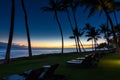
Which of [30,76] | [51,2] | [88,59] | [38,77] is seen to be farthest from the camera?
[51,2]

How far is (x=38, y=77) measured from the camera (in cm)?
812

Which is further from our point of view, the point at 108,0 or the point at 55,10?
the point at 55,10

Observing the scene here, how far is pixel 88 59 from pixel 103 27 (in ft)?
168

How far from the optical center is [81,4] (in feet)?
98.4

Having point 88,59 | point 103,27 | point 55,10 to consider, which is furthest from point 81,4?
point 103,27

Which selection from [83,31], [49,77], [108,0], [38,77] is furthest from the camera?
[83,31]

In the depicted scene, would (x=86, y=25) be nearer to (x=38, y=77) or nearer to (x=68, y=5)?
(x=68, y=5)

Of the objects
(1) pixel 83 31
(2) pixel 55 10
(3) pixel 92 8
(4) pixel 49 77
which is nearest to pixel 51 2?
(2) pixel 55 10

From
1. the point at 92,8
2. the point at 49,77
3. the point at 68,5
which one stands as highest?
the point at 68,5

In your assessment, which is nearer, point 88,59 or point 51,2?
point 88,59

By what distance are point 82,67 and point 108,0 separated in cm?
1645

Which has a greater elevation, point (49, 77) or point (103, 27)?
point (103, 27)

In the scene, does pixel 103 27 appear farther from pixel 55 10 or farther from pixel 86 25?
pixel 55 10

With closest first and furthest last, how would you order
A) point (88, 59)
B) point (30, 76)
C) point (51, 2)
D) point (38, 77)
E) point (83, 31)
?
point (30, 76), point (38, 77), point (88, 59), point (51, 2), point (83, 31)
